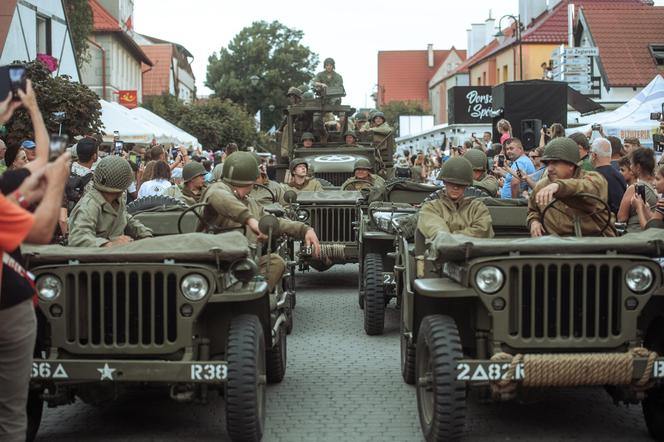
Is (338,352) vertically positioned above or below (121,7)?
below

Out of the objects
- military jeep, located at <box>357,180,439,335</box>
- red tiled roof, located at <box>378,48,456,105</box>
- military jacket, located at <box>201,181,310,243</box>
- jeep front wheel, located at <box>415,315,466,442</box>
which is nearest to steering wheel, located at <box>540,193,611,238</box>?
jeep front wheel, located at <box>415,315,466,442</box>

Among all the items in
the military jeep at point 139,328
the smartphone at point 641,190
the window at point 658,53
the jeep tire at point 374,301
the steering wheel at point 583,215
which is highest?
the window at point 658,53

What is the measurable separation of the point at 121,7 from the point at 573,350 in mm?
63285

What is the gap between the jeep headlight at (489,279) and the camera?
6480mm

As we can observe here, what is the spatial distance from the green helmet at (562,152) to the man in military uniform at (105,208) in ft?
9.75

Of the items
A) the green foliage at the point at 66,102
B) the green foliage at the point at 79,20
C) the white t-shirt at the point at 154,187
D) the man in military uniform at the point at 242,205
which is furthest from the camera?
the green foliage at the point at 79,20

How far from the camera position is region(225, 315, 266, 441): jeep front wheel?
6.46m

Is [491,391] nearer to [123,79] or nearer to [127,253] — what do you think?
[127,253]

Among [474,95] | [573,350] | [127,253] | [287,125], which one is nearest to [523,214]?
[573,350]

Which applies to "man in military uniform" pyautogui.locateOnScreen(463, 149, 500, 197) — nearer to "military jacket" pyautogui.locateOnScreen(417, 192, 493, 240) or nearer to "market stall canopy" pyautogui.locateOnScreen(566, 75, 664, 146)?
"military jacket" pyautogui.locateOnScreen(417, 192, 493, 240)

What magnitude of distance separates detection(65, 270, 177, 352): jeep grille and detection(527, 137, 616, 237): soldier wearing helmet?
2.61 metres

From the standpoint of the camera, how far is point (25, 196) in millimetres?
4988

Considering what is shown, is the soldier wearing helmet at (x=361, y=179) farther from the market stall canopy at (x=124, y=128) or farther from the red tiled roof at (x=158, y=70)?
the red tiled roof at (x=158, y=70)

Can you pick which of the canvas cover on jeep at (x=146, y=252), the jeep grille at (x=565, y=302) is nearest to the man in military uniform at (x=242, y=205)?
the canvas cover on jeep at (x=146, y=252)
